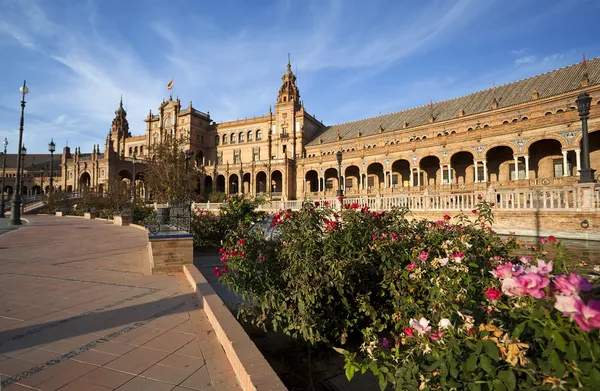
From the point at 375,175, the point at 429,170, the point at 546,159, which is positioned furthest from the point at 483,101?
the point at 375,175

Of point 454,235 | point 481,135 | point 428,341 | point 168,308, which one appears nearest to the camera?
point 428,341

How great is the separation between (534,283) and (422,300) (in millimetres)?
1921

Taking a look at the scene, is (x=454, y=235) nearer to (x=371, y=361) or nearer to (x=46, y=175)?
(x=371, y=361)

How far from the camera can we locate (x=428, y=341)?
68.3 inches

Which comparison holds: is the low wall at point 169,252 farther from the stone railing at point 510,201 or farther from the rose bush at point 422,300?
the stone railing at point 510,201

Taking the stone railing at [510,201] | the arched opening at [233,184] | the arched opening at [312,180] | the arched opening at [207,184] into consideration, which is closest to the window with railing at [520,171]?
the stone railing at [510,201]

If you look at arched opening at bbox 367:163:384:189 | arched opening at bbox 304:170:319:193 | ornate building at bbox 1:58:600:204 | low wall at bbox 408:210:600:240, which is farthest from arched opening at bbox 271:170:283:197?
low wall at bbox 408:210:600:240

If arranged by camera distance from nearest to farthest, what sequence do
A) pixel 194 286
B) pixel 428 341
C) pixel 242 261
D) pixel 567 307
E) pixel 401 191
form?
pixel 567 307, pixel 428 341, pixel 242 261, pixel 194 286, pixel 401 191

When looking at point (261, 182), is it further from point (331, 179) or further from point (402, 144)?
point (402, 144)

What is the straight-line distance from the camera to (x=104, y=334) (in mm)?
3436

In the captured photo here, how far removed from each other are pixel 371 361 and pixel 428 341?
37 centimetres

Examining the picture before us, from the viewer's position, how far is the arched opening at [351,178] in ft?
129

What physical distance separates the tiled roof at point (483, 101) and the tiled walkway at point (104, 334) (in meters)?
35.6

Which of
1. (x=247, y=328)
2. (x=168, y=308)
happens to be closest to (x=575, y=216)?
(x=247, y=328)
